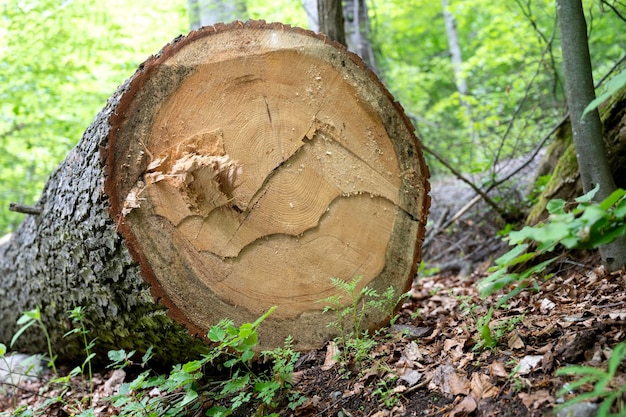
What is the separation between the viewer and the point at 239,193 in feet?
7.28

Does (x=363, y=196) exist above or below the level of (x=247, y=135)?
below

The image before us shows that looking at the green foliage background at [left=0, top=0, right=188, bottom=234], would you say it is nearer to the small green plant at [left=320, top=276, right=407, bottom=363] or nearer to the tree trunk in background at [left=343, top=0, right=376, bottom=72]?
the tree trunk in background at [left=343, top=0, right=376, bottom=72]

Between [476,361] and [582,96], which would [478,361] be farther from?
[582,96]

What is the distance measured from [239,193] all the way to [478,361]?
119 cm

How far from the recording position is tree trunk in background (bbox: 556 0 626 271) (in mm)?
2289

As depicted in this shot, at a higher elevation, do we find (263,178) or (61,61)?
(61,61)

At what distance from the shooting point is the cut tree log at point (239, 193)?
2084 millimetres

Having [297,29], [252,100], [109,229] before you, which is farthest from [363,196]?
[109,229]

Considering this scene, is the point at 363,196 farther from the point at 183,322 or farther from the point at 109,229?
the point at 109,229

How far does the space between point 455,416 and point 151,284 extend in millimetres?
1260

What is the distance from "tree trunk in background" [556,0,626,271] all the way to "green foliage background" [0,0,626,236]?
1.70 m

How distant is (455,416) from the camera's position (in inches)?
61.2

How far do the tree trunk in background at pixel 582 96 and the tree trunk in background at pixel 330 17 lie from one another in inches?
63.9

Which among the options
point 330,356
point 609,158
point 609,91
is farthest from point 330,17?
point 609,91
